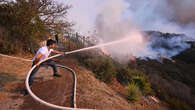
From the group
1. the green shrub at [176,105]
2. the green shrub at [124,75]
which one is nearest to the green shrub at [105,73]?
the green shrub at [124,75]

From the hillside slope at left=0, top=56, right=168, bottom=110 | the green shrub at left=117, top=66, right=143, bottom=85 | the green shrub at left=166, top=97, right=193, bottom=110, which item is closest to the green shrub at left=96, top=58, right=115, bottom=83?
the green shrub at left=117, top=66, right=143, bottom=85

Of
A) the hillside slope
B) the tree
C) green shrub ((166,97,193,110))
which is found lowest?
green shrub ((166,97,193,110))

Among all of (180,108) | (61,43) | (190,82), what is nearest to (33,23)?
(61,43)

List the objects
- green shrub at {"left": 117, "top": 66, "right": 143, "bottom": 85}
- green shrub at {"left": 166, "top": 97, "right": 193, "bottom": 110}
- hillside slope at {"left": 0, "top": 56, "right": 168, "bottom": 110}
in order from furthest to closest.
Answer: green shrub at {"left": 117, "top": 66, "right": 143, "bottom": 85} < green shrub at {"left": 166, "top": 97, "right": 193, "bottom": 110} < hillside slope at {"left": 0, "top": 56, "right": 168, "bottom": 110}

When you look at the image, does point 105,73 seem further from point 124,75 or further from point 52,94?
point 52,94

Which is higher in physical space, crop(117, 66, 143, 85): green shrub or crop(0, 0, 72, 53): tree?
crop(0, 0, 72, 53): tree

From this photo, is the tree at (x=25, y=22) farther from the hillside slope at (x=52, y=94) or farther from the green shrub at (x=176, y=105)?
the green shrub at (x=176, y=105)

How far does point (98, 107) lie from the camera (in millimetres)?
3326

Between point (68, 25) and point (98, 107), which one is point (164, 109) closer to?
point (98, 107)

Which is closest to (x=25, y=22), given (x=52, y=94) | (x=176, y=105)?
(x=52, y=94)

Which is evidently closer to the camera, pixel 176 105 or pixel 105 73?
pixel 176 105

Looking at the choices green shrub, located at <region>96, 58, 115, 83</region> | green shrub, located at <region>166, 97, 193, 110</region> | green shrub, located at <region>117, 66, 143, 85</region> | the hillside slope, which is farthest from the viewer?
green shrub, located at <region>117, 66, 143, 85</region>

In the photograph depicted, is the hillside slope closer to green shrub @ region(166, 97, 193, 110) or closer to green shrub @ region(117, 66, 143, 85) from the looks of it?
green shrub @ region(166, 97, 193, 110)

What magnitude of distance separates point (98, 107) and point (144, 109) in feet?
7.52
